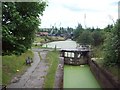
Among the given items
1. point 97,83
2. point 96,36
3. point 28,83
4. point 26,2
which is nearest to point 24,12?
point 26,2

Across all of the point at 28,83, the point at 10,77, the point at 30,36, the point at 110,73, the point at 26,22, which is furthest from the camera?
the point at 110,73

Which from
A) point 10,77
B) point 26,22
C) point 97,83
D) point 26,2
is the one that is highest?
point 26,2

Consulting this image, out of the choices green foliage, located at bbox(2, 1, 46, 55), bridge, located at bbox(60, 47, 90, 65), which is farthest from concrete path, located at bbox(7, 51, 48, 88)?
bridge, located at bbox(60, 47, 90, 65)

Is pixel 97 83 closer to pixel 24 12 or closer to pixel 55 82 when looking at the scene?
pixel 55 82

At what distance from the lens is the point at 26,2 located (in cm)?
1361

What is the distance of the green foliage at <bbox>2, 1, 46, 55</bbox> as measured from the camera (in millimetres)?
12625

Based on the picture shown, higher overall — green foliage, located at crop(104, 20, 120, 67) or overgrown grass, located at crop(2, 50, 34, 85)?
green foliage, located at crop(104, 20, 120, 67)

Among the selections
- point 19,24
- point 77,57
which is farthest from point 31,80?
point 77,57

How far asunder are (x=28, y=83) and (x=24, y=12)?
5.04 metres

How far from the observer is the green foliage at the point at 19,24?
12.6 metres

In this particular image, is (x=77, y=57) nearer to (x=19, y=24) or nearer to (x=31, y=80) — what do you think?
(x=31, y=80)

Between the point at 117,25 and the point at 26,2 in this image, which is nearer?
the point at 26,2

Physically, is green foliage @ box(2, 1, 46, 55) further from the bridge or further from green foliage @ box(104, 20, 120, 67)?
the bridge

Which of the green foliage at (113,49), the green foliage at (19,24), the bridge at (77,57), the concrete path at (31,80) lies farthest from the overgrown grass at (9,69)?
the bridge at (77,57)
